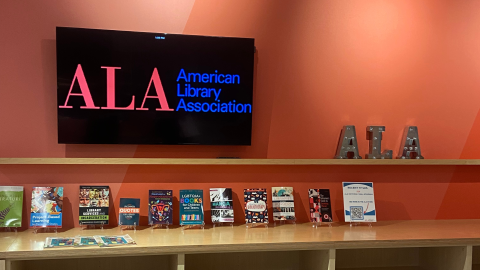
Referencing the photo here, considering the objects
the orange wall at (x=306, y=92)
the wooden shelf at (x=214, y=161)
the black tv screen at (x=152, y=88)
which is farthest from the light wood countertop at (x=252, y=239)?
the black tv screen at (x=152, y=88)

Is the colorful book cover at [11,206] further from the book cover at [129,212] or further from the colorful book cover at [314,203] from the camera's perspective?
the colorful book cover at [314,203]

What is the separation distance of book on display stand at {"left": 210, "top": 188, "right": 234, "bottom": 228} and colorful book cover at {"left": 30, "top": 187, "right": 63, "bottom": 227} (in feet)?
3.34

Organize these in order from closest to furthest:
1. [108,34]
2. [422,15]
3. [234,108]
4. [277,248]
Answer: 1. [277,248]
2. [108,34]
3. [234,108]
4. [422,15]

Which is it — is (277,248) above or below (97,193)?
below

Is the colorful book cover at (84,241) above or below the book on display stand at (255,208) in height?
below

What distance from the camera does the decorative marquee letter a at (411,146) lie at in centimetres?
319

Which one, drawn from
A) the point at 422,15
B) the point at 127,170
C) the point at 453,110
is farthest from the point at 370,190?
the point at 127,170

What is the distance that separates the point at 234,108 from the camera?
2996 mm

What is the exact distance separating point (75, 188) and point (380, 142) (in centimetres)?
223

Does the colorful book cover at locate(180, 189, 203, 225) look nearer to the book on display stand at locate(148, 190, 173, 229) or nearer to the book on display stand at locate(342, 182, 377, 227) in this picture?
the book on display stand at locate(148, 190, 173, 229)

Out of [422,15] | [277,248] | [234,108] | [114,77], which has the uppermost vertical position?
[422,15]

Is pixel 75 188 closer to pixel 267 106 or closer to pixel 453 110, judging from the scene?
pixel 267 106

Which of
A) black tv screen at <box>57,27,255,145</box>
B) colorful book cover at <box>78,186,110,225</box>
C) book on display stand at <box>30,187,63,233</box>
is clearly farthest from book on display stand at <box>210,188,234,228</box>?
book on display stand at <box>30,187,63,233</box>

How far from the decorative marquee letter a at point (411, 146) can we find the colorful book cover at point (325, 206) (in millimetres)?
655
